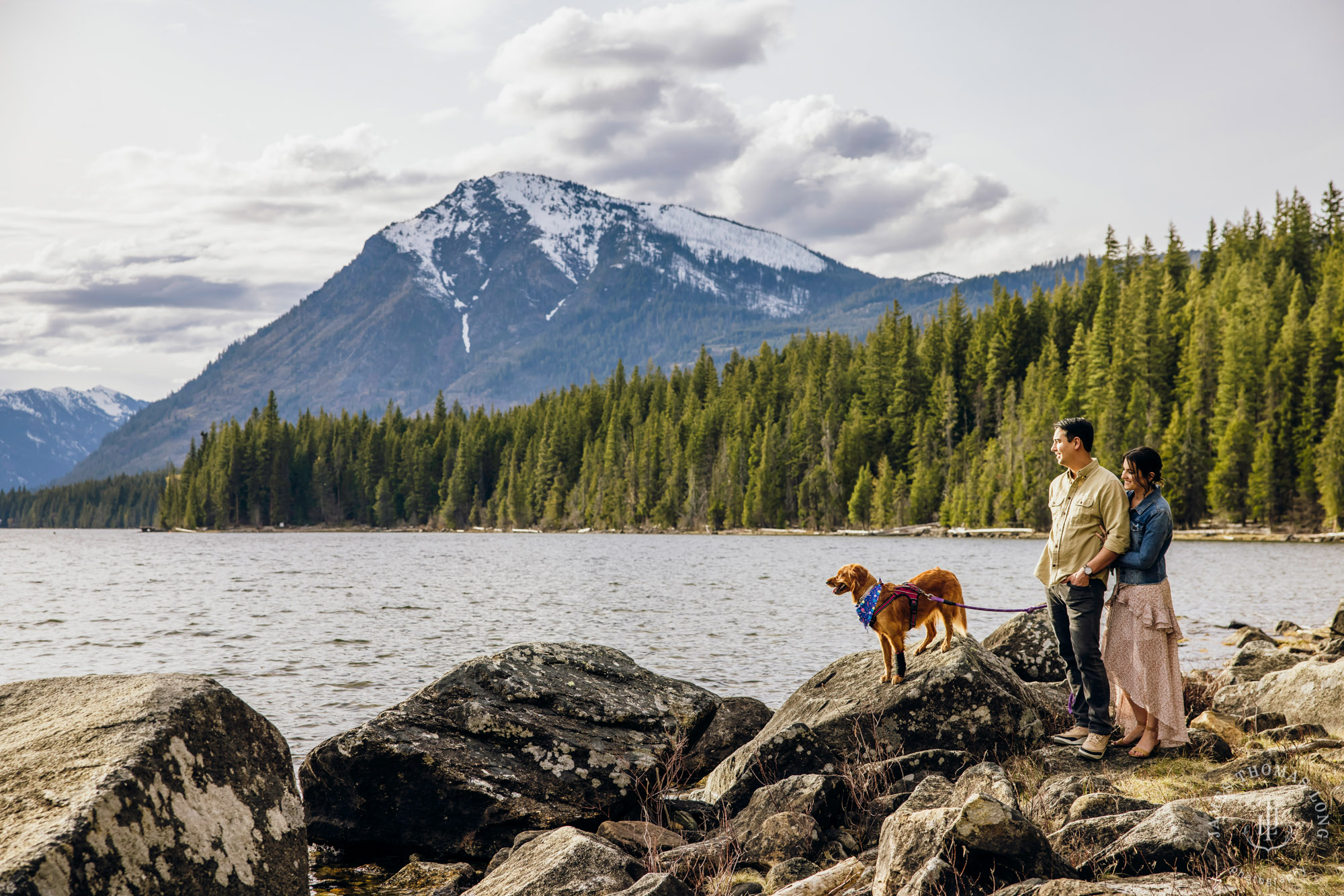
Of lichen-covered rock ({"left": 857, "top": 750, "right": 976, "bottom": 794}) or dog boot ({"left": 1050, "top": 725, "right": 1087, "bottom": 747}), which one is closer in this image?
lichen-covered rock ({"left": 857, "top": 750, "right": 976, "bottom": 794})

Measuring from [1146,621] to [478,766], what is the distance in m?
6.63

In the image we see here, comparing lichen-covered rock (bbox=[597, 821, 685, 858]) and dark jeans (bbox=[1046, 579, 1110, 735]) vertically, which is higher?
dark jeans (bbox=[1046, 579, 1110, 735])

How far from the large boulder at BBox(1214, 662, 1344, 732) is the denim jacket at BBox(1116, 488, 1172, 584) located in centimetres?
333

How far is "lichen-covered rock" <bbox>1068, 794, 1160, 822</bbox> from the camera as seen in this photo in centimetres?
654

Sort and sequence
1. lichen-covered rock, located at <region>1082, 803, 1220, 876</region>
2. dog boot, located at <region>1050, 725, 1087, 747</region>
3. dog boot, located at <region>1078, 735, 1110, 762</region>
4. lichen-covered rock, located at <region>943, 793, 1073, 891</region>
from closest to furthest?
1. lichen-covered rock, located at <region>943, 793, 1073, 891</region>
2. lichen-covered rock, located at <region>1082, 803, 1220, 876</region>
3. dog boot, located at <region>1078, 735, 1110, 762</region>
4. dog boot, located at <region>1050, 725, 1087, 747</region>

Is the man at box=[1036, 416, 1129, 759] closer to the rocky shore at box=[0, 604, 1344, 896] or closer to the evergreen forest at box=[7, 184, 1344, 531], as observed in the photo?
the rocky shore at box=[0, 604, 1344, 896]

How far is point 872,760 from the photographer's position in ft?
28.5

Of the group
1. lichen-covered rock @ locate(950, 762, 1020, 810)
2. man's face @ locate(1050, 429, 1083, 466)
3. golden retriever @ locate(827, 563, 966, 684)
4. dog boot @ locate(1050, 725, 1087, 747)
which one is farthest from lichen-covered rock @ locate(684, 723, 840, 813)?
man's face @ locate(1050, 429, 1083, 466)

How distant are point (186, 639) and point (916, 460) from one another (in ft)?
311

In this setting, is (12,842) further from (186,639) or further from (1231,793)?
(186,639)

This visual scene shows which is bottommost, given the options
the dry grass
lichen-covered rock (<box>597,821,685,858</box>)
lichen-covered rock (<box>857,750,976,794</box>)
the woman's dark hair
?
lichen-covered rock (<box>597,821,685,858</box>)

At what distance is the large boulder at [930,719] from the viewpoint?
9094mm

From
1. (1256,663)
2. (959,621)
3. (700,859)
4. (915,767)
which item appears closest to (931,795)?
(915,767)

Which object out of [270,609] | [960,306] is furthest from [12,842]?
[960,306]
